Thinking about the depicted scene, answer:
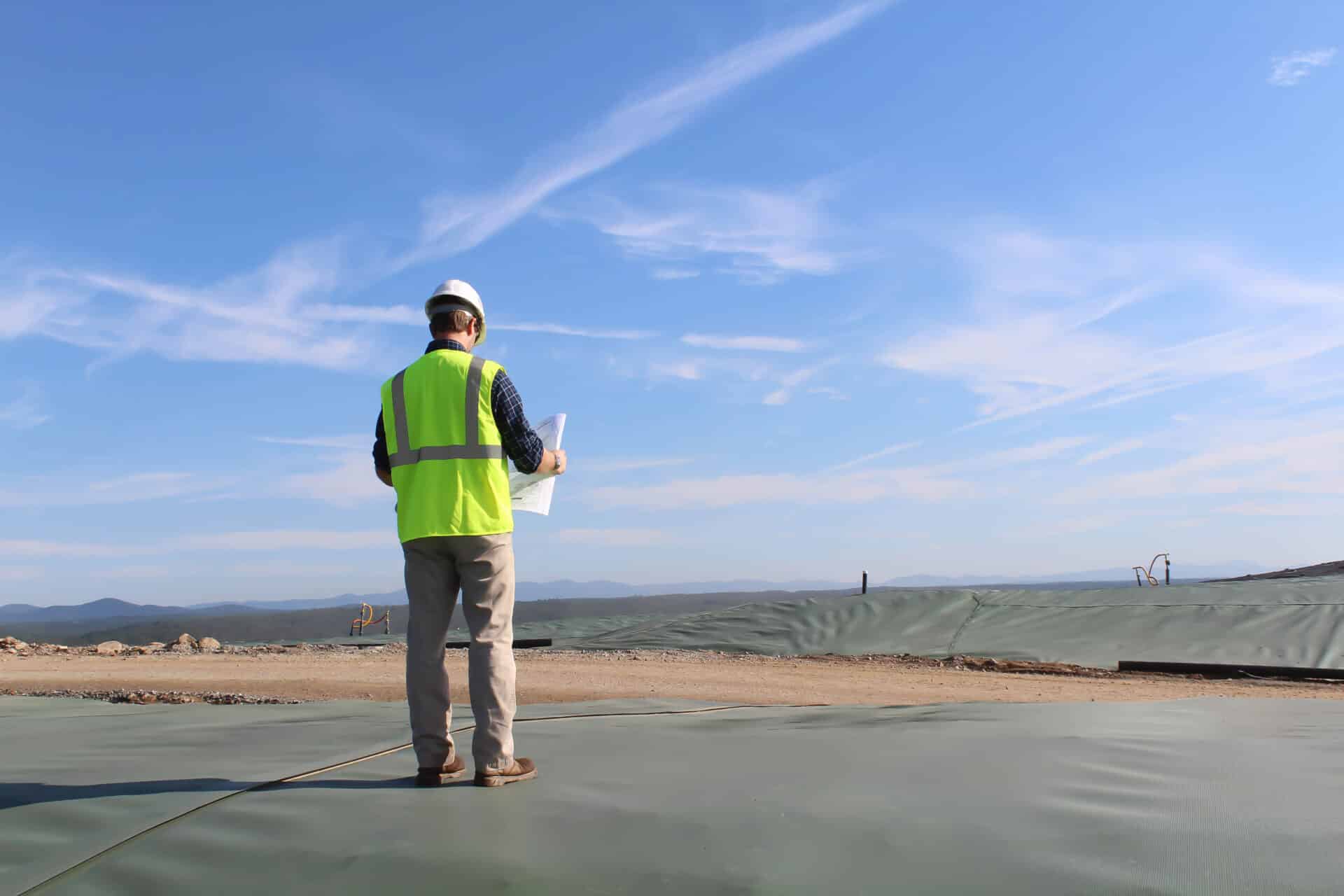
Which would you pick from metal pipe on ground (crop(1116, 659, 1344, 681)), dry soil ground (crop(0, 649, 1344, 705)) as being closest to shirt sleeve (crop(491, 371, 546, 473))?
dry soil ground (crop(0, 649, 1344, 705))

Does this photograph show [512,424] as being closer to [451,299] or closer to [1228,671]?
[451,299]

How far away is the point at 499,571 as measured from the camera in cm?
331

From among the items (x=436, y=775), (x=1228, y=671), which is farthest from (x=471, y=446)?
(x=1228, y=671)

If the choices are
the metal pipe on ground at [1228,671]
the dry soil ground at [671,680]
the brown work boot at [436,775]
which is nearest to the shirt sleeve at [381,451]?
the brown work boot at [436,775]

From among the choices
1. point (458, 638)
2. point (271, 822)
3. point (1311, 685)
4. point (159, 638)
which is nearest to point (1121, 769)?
point (271, 822)

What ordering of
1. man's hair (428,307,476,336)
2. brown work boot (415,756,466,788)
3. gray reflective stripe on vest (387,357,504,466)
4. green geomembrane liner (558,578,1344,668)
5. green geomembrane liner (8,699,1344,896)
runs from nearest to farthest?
green geomembrane liner (8,699,1344,896), brown work boot (415,756,466,788), gray reflective stripe on vest (387,357,504,466), man's hair (428,307,476,336), green geomembrane liner (558,578,1344,668)

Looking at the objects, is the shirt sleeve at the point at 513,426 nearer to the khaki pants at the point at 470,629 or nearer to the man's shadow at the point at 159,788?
the khaki pants at the point at 470,629

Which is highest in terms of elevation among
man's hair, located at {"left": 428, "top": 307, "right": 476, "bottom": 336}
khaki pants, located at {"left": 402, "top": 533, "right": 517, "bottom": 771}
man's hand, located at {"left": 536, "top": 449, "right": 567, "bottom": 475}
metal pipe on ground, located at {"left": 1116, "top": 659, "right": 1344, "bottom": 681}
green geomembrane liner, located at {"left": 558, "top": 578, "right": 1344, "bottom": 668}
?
man's hair, located at {"left": 428, "top": 307, "right": 476, "bottom": 336}

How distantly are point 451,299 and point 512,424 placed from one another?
0.52m

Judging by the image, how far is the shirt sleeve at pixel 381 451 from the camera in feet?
11.7

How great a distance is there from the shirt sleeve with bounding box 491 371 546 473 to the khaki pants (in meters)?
0.28

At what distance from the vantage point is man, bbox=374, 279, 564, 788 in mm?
3238

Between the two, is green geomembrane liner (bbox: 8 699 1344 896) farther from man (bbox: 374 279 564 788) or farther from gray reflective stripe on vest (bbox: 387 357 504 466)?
gray reflective stripe on vest (bbox: 387 357 504 466)

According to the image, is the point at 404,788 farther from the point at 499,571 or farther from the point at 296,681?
the point at 296,681
